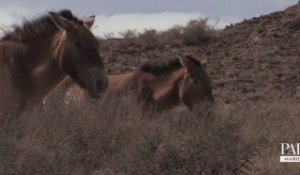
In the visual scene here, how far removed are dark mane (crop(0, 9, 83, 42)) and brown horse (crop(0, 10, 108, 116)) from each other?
18mm

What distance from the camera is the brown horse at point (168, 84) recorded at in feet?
46.6

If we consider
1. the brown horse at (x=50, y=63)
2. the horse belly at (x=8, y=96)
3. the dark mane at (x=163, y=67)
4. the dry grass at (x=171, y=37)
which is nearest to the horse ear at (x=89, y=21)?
the brown horse at (x=50, y=63)

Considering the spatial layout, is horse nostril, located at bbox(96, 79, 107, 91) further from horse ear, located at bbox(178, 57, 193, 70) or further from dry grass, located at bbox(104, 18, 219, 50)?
dry grass, located at bbox(104, 18, 219, 50)

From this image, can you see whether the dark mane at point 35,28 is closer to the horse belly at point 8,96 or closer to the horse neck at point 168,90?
the horse belly at point 8,96

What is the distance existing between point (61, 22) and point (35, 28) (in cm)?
50

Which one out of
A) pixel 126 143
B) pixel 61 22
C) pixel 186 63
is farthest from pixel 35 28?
pixel 186 63

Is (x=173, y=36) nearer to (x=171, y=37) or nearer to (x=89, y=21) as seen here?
(x=171, y=37)

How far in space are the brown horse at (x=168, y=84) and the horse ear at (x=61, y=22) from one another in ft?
13.2

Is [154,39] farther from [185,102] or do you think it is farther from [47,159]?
[47,159]

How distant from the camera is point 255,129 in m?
12.1

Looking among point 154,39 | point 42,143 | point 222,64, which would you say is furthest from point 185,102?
point 154,39

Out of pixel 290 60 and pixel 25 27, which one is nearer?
pixel 25 27

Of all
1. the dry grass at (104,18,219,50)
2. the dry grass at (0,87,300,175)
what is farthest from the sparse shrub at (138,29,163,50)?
the dry grass at (0,87,300,175)

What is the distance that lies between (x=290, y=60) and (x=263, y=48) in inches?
61.1
